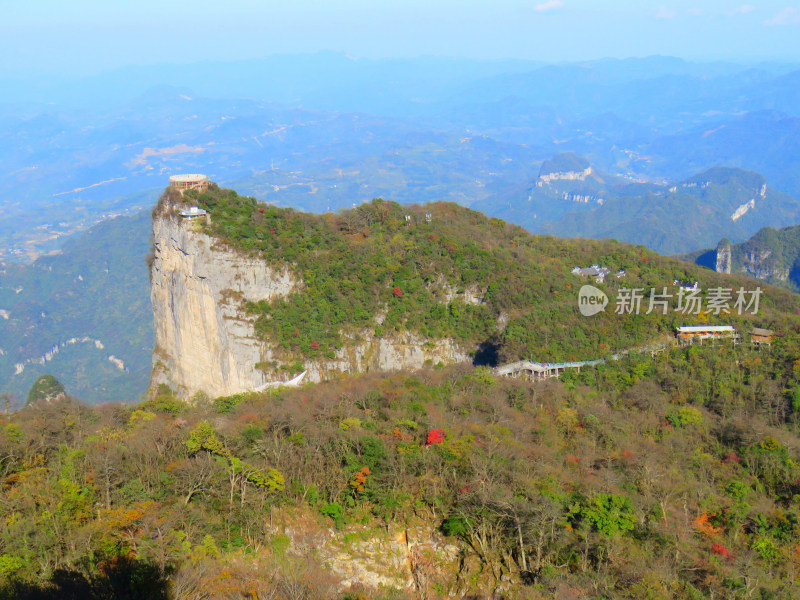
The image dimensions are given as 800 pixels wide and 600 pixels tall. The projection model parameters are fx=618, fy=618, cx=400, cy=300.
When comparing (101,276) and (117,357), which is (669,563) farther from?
(101,276)

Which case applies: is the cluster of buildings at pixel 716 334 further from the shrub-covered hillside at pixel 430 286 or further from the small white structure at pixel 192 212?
the small white structure at pixel 192 212

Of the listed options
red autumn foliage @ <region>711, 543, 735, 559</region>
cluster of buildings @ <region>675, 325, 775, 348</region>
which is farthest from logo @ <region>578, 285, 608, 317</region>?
red autumn foliage @ <region>711, 543, 735, 559</region>

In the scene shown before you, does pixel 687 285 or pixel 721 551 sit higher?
pixel 687 285

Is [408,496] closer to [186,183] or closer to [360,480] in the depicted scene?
[360,480]

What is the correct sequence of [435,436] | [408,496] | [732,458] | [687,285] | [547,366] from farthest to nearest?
1. [687,285]
2. [547,366]
3. [732,458]
4. [435,436]
5. [408,496]

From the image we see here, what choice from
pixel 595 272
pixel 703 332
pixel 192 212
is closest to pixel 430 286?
pixel 595 272

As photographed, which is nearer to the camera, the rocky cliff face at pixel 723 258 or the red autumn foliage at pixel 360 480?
the red autumn foliage at pixel 360 480

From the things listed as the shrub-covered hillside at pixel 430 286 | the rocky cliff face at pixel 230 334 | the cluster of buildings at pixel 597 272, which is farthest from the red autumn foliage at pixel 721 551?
the cluster of buildings at pixel 597 272
